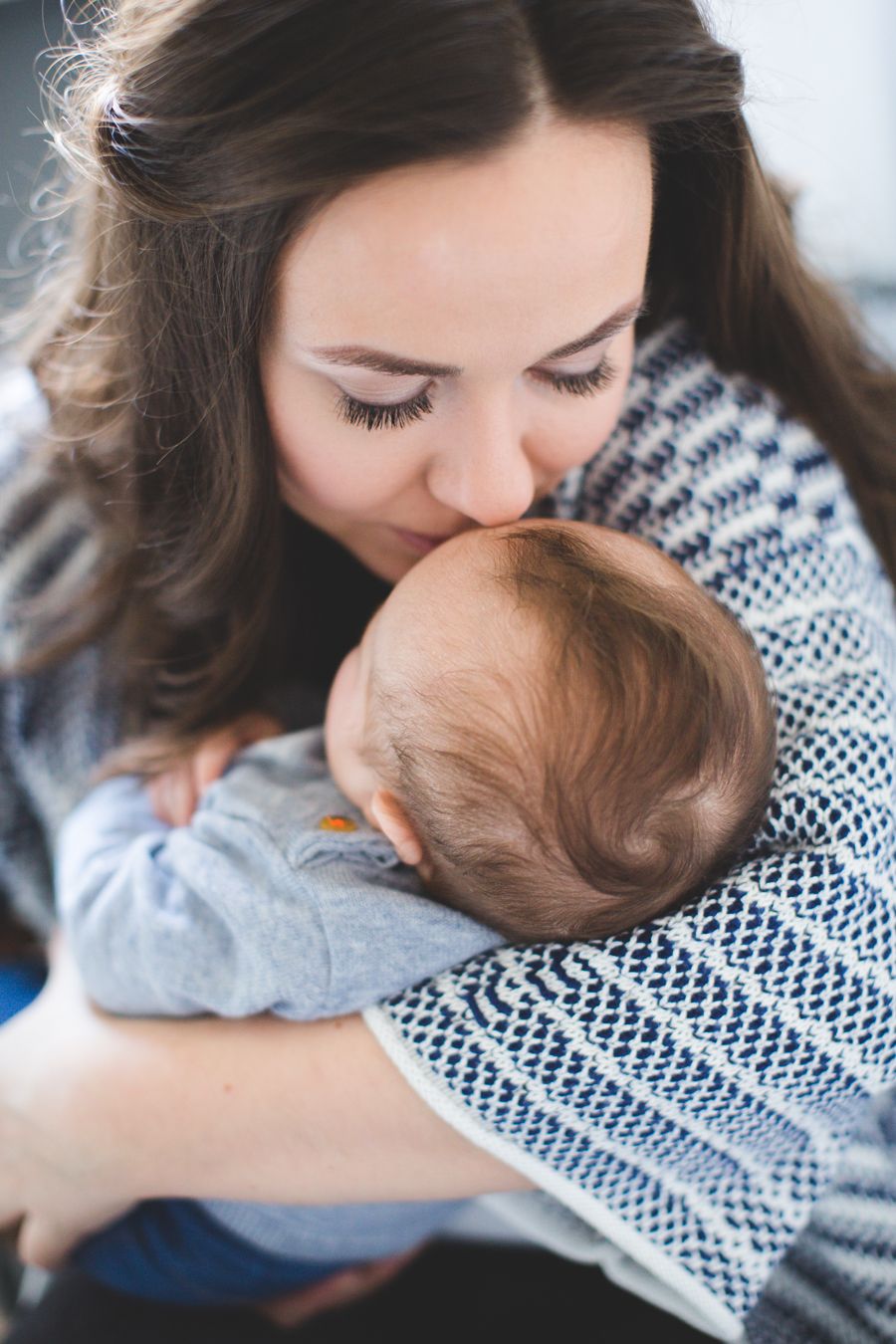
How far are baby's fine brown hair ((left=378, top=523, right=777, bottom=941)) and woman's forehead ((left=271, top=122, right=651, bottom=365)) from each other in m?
0.17

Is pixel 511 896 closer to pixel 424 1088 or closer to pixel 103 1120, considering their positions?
pixel 424 1088

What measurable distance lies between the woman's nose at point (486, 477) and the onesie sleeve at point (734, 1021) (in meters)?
0.21

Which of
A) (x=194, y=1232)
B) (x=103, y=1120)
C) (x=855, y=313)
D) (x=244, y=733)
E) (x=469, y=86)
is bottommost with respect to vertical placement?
(x=194, y=1232)

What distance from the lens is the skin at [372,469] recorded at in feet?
2.39

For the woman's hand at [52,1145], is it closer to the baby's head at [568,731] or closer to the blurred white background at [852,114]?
the baby's head at [568,731]

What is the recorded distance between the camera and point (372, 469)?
890 millimetres

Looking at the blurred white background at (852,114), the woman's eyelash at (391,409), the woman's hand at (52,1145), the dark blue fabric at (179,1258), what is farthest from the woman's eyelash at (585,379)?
the blurred white background at (852,114)

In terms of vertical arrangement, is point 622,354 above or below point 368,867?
above

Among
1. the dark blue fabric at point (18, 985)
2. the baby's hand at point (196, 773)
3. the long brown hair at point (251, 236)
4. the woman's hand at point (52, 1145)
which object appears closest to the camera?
the long brown hair at point (251, 236)

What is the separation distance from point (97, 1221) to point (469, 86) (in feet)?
3.15

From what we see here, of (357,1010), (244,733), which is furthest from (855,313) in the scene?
(357,1010)

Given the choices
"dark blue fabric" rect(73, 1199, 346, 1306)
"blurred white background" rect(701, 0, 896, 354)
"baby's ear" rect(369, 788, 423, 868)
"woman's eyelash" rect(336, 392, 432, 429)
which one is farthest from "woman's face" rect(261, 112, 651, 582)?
"blurred white background" rect(701, 0, 896, 354)

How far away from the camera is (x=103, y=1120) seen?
0.94m

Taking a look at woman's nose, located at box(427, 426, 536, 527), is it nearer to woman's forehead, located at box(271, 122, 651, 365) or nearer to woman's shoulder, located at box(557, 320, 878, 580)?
woman's forehead, located at box(271, 122, 651, 365)
